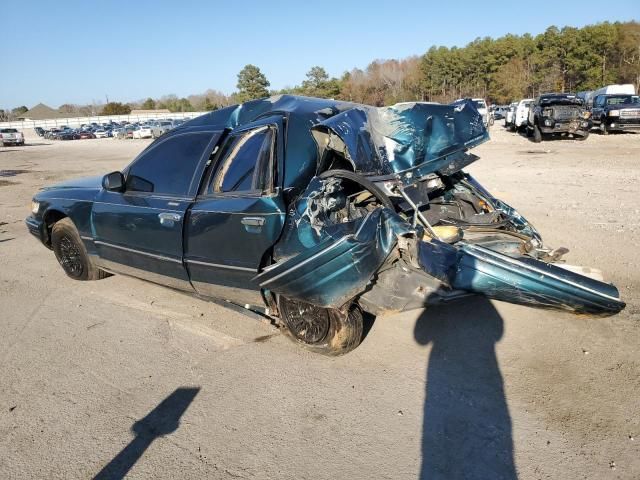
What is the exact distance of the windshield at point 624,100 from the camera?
20.6 meters

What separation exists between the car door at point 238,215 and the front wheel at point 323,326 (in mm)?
310

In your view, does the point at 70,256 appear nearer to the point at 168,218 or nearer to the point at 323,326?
the point at 168,218

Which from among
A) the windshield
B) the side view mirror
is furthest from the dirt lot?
the windshield

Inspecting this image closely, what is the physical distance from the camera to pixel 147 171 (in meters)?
4.41

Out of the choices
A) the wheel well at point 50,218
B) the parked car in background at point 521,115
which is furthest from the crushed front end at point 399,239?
the parked car in background at point 521,115

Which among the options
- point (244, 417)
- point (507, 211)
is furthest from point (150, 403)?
point (507, 211)

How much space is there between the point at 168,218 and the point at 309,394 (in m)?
1.88

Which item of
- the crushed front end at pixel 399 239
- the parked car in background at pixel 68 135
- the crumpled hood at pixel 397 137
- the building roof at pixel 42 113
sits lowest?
the crushed front end at pixel 399 239

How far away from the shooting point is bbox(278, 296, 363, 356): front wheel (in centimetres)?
341

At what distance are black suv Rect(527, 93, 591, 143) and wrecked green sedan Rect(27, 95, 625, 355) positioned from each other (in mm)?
16466

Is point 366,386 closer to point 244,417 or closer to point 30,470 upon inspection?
point 244,417

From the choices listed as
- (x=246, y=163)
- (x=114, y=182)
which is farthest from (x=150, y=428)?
(x=114, y=182)

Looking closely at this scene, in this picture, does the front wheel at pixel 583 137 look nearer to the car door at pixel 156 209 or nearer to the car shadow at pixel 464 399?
the car shadow at pixel 464 399

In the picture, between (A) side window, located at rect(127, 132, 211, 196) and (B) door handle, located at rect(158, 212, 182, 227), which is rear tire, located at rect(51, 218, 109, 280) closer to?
(A) side window, located at rect(127, 132, 211, 196)
